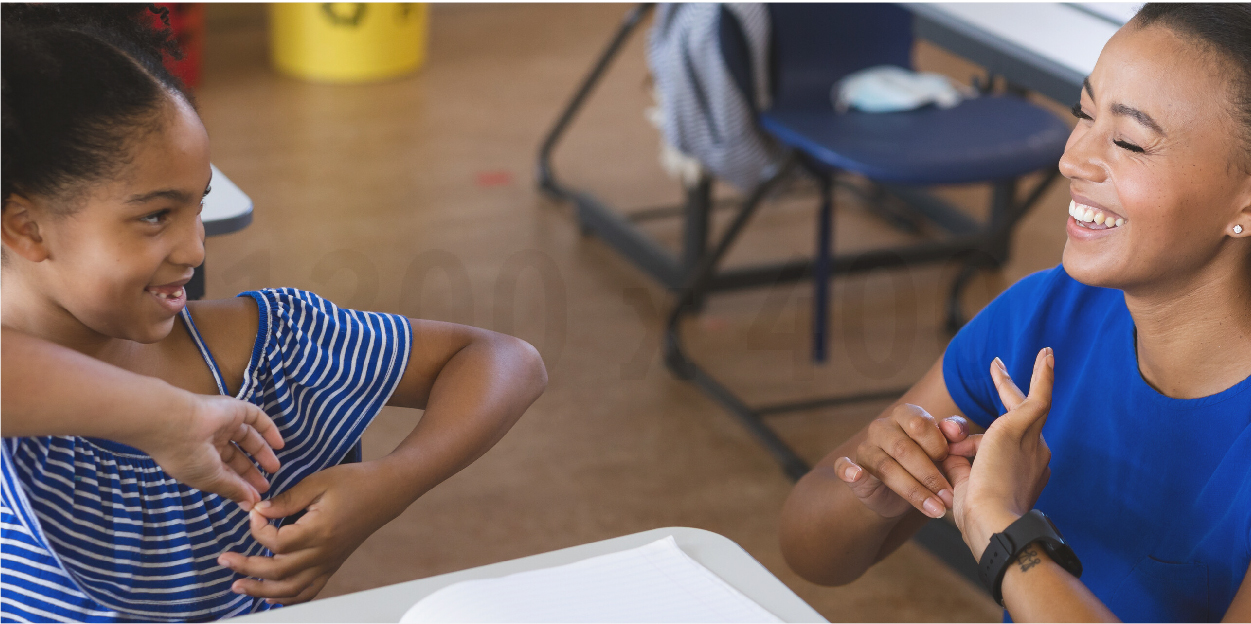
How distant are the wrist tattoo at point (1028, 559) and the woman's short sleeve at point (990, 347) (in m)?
0.26

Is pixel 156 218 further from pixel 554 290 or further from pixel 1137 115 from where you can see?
pixel 554 290

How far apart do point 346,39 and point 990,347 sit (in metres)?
3.26

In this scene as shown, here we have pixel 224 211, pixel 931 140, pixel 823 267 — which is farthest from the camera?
pixel 823 267

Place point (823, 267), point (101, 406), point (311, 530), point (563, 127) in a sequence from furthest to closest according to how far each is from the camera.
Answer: point (563, 127)
point (823, 267)
point (311, 530)
point (101, 406)

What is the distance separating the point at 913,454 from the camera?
39.8 inches

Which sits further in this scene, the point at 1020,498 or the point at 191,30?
the point at 191,30

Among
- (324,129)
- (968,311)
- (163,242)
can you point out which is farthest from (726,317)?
(163,242)

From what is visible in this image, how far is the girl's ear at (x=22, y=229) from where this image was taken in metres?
0.85

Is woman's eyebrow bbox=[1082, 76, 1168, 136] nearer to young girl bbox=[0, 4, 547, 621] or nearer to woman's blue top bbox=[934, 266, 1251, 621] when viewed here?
woman's blue top bbox=[934, 266, 1251, 621]

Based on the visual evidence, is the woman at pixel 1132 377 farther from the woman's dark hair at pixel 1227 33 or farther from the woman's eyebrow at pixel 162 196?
the woman's eyebrow at pixel 162 196

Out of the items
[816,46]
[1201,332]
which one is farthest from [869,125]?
[1201,332]


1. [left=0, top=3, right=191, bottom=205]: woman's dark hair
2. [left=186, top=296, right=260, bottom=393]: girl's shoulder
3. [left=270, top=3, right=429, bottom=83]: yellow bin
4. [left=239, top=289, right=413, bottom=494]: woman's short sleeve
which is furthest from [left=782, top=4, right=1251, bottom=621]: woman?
[left=270, top=3, right=429, bottom=83]: yellow bin

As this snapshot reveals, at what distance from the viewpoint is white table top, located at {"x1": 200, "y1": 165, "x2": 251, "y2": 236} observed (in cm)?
131

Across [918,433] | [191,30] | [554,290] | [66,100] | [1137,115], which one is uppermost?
[66,100]
